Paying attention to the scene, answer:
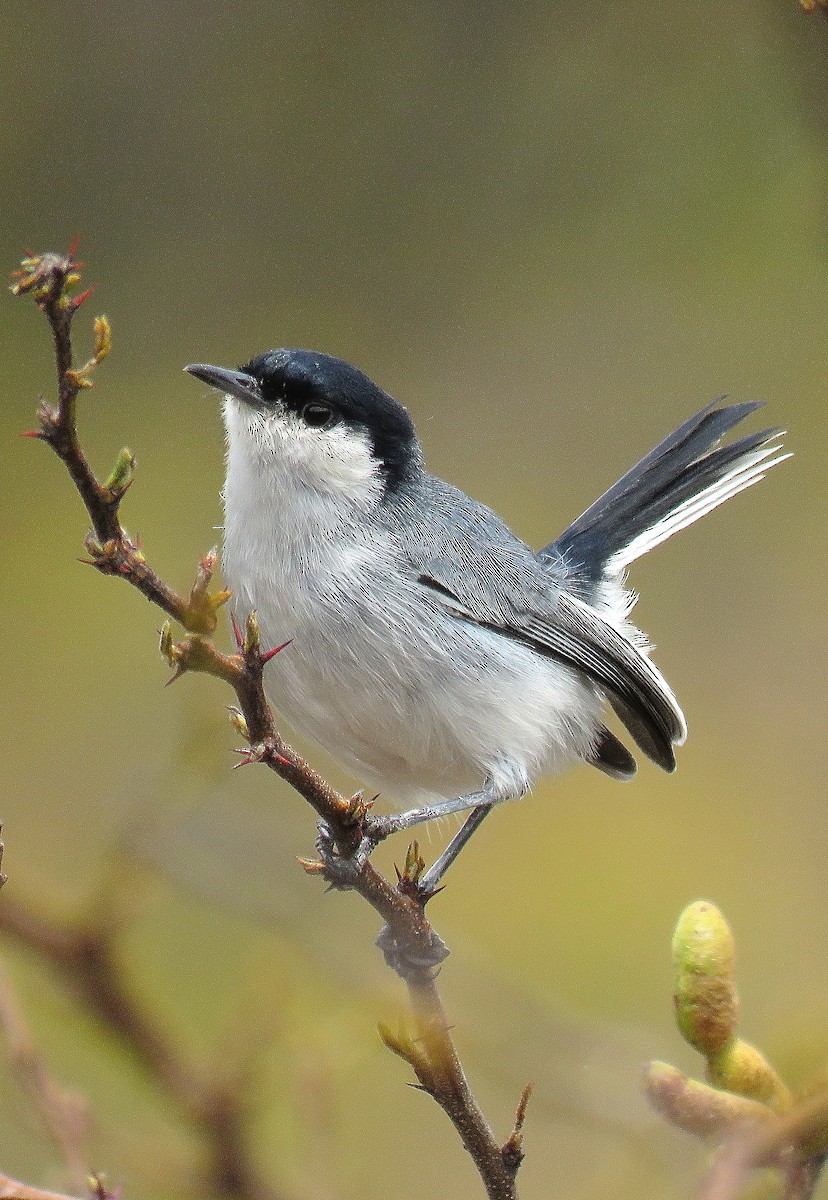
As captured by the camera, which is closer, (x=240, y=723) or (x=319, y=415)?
(x=240, y=723)

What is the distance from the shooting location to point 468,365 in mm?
5031

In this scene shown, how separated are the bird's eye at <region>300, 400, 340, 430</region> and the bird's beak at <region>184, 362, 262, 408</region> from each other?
0.34 ft

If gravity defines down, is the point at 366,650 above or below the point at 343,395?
below

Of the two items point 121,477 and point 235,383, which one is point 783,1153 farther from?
point 235,383

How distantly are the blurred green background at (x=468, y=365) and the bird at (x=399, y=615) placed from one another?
58 centimetres

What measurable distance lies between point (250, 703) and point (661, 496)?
2026 millimetres

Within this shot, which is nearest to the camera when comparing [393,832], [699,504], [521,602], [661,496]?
[393,832]

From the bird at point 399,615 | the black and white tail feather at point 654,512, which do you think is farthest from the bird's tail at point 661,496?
the bird at point 399,615

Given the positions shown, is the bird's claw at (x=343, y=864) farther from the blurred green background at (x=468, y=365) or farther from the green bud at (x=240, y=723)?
the blurred green background at (x=468, y=365)

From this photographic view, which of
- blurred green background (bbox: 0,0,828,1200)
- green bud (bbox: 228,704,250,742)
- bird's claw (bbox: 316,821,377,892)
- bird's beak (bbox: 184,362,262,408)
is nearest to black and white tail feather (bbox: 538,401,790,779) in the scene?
A: blurred green background (bbox: 0,0,828,1200)

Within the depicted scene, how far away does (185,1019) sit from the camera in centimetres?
355

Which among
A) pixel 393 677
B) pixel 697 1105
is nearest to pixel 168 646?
→ pixel 697 1105

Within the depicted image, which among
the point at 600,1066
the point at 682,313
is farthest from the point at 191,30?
the point at 600,1066

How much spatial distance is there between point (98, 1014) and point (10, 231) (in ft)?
13.7
